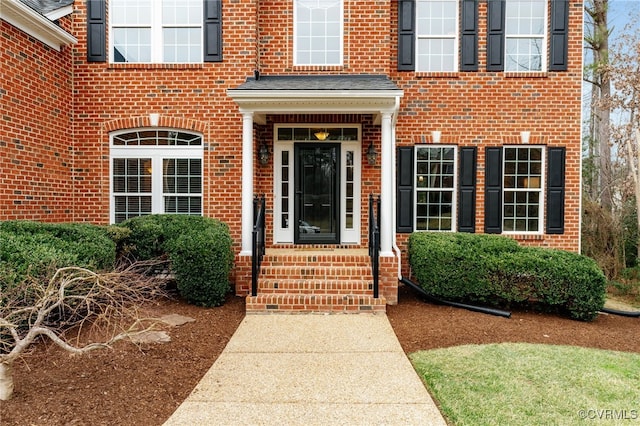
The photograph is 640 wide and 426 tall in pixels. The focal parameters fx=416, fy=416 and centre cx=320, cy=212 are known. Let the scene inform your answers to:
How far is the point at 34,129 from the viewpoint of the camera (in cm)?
670

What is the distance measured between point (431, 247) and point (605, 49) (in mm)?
10697

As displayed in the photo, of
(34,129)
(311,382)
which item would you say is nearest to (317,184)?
(311,382)

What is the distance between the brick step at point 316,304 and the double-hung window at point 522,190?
366 centimetres

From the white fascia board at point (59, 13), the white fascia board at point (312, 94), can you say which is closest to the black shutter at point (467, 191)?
the white fascia board at point (312, 94)

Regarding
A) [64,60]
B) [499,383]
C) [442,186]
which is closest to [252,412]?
[499,383]

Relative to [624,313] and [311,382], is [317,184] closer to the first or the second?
[311,382]

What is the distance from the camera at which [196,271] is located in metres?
6.15

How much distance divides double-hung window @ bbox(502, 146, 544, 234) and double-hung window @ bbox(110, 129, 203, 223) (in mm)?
5898

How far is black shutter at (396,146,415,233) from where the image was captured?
8.05 m

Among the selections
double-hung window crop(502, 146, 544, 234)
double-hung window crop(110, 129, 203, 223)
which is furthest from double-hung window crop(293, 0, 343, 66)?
double-hung window crop(502, 146, 544, 234)

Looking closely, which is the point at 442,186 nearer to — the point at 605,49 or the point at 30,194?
the point at 30,194

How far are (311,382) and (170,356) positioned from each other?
5.21 ft

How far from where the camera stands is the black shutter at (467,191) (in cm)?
805

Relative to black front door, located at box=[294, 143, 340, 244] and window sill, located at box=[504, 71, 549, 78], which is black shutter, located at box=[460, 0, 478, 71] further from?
black front door, located at box=[294, 143, 340, 244]
